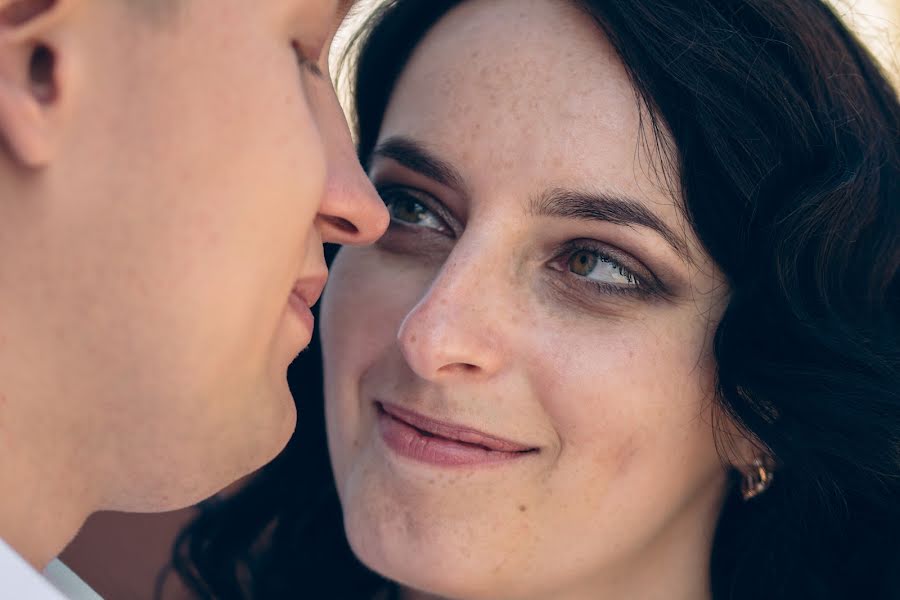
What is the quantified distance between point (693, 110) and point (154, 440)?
117 centimetres

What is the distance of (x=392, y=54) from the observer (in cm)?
253

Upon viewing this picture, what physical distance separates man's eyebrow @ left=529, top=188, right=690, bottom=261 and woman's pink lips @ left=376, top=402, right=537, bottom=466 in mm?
441

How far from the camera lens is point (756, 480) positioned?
2.28 metres

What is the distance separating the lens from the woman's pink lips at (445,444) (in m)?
2.00

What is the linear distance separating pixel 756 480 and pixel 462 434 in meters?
0.71

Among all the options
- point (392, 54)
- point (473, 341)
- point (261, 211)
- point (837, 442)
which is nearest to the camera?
point (261, 211)

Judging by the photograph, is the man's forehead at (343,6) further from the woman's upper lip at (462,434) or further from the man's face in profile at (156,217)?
the woman's upper lip at (462,434)

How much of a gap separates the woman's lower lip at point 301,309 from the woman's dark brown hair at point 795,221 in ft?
2.43

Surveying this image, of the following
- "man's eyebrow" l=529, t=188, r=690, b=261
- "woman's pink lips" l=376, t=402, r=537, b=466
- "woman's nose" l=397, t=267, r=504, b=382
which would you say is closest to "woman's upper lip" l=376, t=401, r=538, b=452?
"woman's pink lips" l=376, t=402, r=537, b=466

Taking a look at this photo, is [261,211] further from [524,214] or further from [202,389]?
[524,214]

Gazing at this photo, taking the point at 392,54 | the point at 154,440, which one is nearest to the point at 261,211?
the point at 154,440

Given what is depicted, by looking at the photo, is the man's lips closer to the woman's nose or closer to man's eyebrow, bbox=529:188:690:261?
the woman's nose

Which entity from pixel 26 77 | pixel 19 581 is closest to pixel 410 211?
pixel 26 77

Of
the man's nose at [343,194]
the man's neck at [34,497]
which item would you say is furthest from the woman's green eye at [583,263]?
the man's neck at [34,497]
